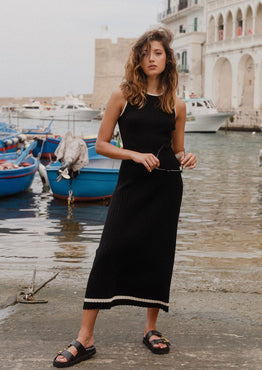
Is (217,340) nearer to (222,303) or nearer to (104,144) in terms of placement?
(222,303)

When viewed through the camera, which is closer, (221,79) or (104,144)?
(104,144)

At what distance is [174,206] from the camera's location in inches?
123

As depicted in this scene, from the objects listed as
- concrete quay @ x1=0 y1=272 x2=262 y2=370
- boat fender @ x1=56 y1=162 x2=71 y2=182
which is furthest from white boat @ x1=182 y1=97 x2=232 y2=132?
concrete quay @ x1=0 y1=272 x2=262 y2=370

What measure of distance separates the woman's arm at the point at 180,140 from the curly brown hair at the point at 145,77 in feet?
0.26

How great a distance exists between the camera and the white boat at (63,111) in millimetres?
71438

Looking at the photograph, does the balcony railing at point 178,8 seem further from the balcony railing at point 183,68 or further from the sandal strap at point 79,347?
the sandal strap at point 79,347

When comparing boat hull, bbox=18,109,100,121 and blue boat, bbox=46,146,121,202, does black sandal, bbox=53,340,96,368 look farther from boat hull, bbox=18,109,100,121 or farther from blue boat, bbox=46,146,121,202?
boat hull, bbox=18,109,100,121

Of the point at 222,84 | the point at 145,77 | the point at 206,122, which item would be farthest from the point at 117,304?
the point at 222,84

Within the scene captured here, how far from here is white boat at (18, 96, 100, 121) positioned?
7144cm

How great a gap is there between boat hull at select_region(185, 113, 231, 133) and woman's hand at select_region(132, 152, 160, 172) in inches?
1520

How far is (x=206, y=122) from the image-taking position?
4166cm

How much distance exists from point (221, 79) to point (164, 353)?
48.1 metres

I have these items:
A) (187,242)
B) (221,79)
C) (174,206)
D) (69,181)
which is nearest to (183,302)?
(174,206)

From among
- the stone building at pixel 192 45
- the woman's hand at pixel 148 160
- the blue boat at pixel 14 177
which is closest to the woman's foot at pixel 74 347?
the woman's hand at pixel 148 160
